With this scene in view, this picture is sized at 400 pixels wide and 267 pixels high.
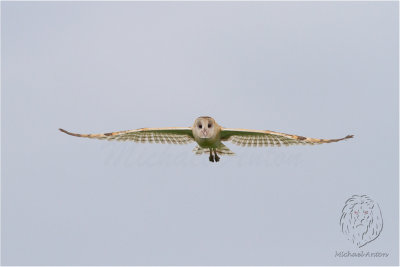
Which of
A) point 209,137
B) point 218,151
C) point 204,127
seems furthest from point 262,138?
Answer: point 204,127

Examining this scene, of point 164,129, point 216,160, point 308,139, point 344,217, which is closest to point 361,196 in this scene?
point 344,217

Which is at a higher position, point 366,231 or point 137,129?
point 137,129

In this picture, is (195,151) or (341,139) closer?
(341,139)

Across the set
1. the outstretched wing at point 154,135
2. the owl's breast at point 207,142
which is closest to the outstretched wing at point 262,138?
the owl's breast at point 207,142

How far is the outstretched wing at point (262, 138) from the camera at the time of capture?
5606 cm

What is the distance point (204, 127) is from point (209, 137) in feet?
2.48

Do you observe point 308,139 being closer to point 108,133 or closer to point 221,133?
point 221,133

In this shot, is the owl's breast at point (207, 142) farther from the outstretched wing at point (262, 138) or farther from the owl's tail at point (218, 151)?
the owl's tail at point (218, 151)

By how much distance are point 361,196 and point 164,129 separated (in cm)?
1371

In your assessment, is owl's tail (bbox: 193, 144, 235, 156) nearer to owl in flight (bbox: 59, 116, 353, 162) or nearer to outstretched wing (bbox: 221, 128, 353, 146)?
owl in flight (bbox: 59, 116, 353, 162)

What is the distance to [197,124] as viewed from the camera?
55312 mm

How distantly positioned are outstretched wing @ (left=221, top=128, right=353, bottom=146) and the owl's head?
157cm

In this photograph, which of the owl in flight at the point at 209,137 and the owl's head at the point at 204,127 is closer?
the owl's head at the point at 204,127

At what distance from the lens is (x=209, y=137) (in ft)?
182
